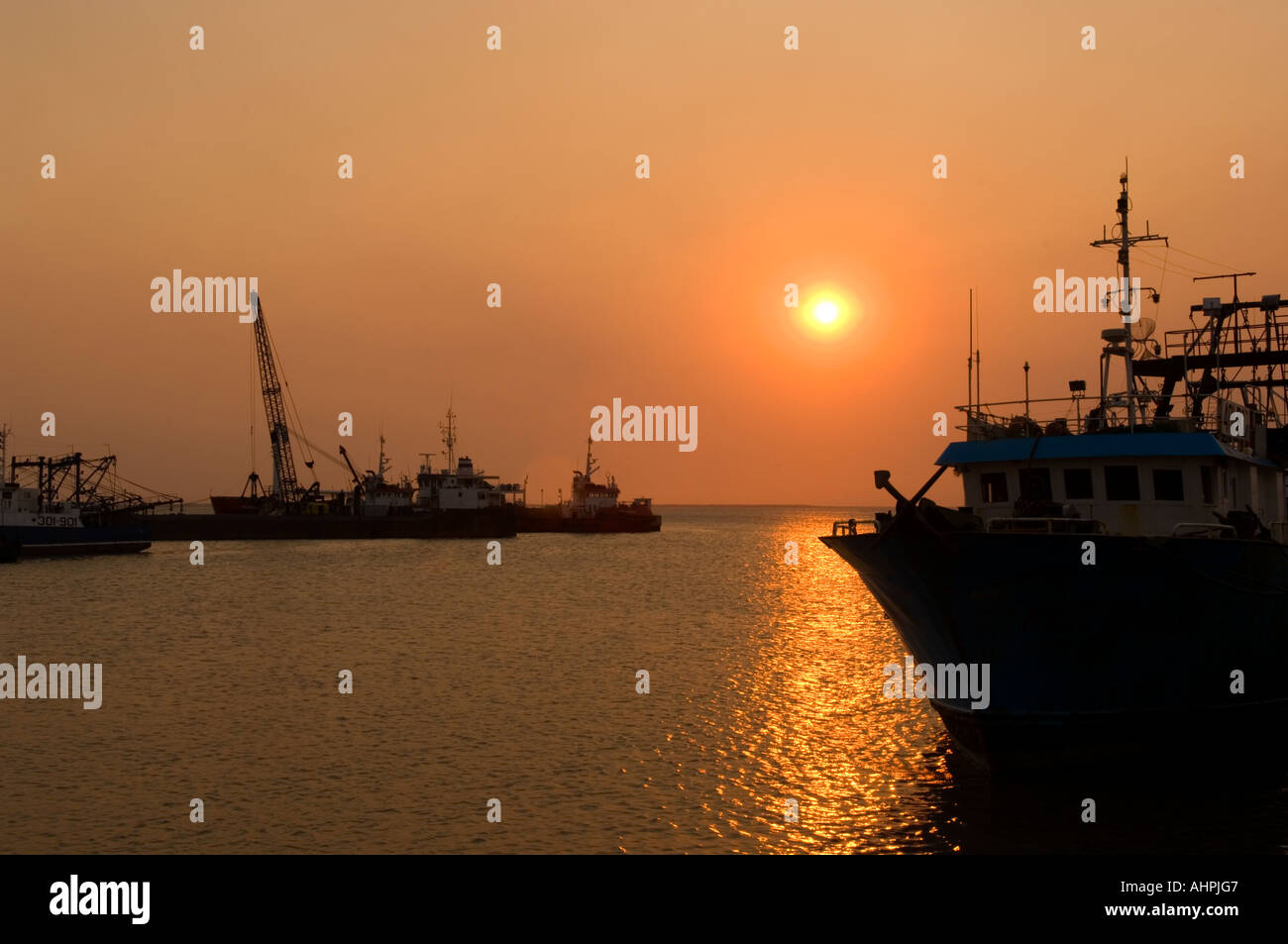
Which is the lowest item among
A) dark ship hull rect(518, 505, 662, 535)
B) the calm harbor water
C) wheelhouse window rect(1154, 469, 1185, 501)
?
the calm harbor water

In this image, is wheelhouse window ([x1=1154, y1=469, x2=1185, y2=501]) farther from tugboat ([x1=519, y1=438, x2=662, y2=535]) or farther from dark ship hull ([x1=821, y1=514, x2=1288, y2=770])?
tugboat ([x1=519, y1=438, x2=662, y2=535])

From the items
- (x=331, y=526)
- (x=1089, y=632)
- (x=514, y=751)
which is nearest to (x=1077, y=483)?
(x=1089, y=632)

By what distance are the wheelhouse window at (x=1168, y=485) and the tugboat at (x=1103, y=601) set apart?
0.10ft

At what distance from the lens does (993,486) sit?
912 inches

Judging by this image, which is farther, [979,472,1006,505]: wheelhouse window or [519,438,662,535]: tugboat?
[519,438,662,535]: tugboat

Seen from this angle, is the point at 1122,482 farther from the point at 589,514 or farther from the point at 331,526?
the point at 589,514

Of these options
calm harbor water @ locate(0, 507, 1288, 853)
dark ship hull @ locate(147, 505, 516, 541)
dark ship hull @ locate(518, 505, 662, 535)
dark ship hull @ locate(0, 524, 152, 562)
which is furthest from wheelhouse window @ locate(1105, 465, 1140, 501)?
dark ship hull @ locate(518, 505, 662, 535)

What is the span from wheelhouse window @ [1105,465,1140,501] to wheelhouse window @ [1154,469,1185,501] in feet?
1.24

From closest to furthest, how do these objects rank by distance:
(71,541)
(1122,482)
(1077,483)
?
(1122,482) < (1077,483) < (71,541)

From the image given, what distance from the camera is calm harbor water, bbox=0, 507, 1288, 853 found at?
1694cm

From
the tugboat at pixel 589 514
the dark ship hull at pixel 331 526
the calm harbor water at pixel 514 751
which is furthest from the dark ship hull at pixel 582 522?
the calm harbor water at pixel 514 751

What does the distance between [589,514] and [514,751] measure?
16663 cm
